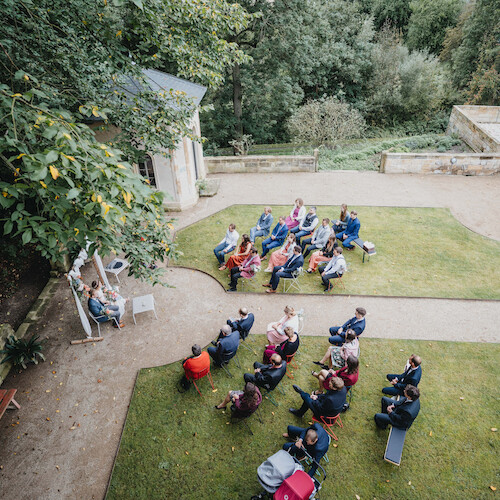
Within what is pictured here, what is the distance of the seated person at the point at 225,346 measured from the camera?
7074mm

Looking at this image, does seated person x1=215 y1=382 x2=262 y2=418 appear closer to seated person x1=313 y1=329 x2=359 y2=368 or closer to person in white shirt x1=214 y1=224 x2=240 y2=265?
seated person x1=313 y1=329 x2=359 y2=368

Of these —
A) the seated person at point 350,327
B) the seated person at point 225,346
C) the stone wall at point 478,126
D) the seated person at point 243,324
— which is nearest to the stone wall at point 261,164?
the stone wall at point 478,126

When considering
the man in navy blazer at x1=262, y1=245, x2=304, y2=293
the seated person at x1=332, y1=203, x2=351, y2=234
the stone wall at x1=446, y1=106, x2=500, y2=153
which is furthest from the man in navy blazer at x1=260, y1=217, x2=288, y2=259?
the stone wall at x1=446, y1=106, x2=500, y2=153

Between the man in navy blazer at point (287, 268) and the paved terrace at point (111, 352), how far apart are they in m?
0.42

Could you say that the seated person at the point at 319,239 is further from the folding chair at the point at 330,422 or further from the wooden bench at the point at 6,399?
Answer: the wooden bench at the point at 6,399

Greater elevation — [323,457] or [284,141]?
[323,457]

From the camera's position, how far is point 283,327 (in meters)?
7.59

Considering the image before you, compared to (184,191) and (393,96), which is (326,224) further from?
(393,96)

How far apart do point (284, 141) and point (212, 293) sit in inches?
964

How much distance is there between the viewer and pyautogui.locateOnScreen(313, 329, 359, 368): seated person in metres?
6.87

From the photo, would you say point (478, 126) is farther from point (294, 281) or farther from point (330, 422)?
point (330, 422)

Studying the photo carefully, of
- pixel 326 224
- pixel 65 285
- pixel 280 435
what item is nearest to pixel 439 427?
pixel 280 435

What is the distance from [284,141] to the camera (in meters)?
31.1

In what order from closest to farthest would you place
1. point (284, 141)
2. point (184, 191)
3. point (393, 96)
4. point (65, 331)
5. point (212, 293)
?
point (65, 331) < point (212, 293) < point (184, 191) < point (393, 96) < point (284, 141)
